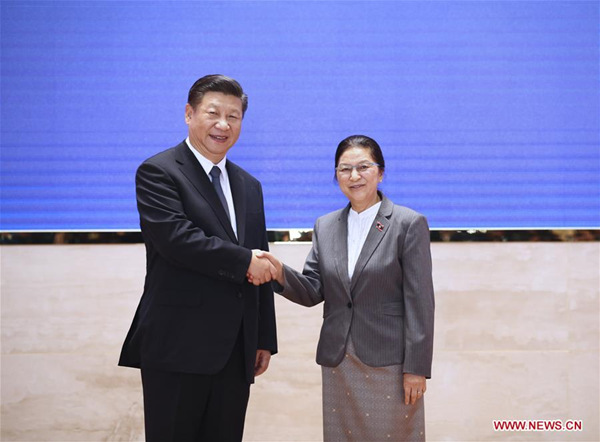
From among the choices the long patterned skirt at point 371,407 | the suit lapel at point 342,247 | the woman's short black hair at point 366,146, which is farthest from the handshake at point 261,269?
the woman's short black hair at point 366,146

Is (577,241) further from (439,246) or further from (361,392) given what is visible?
(361,392)

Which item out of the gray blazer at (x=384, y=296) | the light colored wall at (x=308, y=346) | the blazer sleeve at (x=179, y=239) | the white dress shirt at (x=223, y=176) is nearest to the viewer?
the blazer sleeve at (x=179, y=239)

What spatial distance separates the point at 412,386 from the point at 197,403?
67 centimetres

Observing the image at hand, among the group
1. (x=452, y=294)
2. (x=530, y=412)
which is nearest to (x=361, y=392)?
(x=452, y=294)

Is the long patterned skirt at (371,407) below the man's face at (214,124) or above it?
below

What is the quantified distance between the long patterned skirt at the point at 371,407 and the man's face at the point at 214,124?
2.55 feet

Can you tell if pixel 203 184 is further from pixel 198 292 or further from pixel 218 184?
pixel 198 292

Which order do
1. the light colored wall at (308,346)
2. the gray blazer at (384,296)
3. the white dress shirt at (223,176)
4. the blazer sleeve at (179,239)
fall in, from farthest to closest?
1. the light colored wall at (308,346)
2. the white dress shirt at (223,176)
3. the gray blazer at (384,296)
4. the blazer sleeve at (179,239)

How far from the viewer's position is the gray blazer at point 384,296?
1.95 m

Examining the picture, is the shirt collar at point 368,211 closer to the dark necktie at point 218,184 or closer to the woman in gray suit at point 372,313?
the woman in gray suit at point 372,313

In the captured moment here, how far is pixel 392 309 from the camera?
199 centimetres

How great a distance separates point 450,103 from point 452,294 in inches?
35.6

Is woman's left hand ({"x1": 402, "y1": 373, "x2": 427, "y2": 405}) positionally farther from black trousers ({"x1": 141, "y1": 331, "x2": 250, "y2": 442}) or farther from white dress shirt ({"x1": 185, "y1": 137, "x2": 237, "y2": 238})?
white dress shirt ({"x1": 185, "y1": 137, "x2": 237, "y2": 238})

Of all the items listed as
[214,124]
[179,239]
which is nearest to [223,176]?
[214,124]
